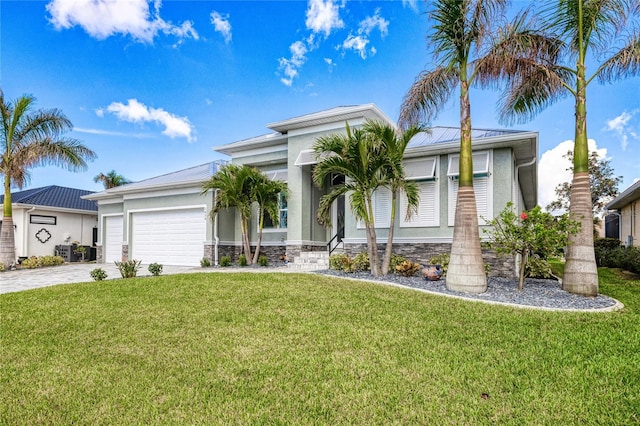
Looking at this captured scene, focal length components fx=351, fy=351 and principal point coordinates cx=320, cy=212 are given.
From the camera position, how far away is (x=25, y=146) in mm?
15930

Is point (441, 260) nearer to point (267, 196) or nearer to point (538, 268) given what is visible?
point (538, 268)

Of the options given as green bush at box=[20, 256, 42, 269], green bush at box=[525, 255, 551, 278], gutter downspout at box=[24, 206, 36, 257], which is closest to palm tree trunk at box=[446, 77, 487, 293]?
green bush at box=[525, 255, 551, 278]

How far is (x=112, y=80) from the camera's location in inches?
595

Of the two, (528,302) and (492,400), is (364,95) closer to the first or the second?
(528,302)

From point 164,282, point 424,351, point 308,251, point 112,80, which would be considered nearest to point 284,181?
point 308,251

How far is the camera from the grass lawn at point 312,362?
11.0 ft

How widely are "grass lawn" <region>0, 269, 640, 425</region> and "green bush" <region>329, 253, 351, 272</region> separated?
391 cm

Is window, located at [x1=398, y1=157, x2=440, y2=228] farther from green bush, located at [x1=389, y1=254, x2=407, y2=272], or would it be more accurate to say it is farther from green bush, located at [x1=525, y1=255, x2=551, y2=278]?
green bush, located at [x1=525, y1=255, x2=551, y2=278]

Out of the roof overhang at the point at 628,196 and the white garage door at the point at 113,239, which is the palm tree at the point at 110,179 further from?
the roof overhang at the point at 628,196

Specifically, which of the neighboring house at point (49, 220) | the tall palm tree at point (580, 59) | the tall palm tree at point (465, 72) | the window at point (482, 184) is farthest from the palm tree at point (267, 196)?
the neighboring house at point (49, 220)

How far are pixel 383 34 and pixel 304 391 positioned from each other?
1360 cm

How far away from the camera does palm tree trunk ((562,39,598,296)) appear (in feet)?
27.0

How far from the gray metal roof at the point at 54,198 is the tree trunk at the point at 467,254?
2343cm

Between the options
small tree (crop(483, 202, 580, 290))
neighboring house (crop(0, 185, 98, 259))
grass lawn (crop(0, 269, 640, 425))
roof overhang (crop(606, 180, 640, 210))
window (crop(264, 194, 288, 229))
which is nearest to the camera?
grass lawn (crop(0, 269, 640, 425))
